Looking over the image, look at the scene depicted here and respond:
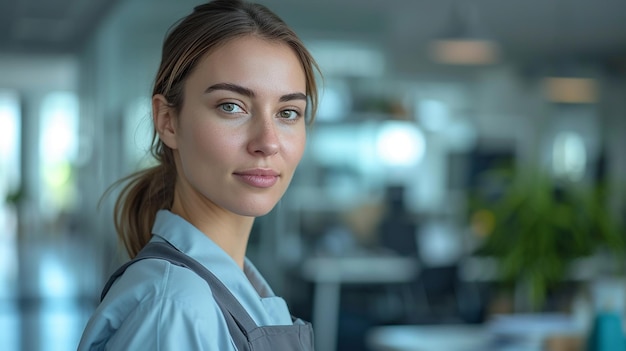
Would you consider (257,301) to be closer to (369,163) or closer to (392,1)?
(369,163)

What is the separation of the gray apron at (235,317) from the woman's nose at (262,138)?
0.58 feet

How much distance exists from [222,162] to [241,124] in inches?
2.4

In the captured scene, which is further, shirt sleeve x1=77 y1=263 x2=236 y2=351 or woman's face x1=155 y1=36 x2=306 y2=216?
woman's face x1=155 y1=36 x2=306 y2=216

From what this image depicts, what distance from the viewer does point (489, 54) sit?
1126 cm

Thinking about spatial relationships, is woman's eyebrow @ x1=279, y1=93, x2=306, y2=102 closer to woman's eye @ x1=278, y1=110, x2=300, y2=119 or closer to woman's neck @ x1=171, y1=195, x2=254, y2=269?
woman's eye @ x1=278, y1=110, x2=300, y2=119

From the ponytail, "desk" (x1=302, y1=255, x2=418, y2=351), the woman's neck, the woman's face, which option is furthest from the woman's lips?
"desk" (x1=302, y1=255, x2=418, y2=351)

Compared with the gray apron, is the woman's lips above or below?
above

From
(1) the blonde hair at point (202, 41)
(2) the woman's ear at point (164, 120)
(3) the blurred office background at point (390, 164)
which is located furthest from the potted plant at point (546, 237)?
(2) the woman's ear at point (164, 120)

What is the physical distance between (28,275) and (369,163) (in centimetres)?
620

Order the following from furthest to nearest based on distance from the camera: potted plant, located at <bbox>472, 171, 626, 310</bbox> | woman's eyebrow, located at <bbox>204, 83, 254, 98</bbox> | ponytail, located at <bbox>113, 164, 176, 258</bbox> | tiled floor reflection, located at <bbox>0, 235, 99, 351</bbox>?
tiled floor reflection, located at <bbox>0, 235, 99, 351</bbox> < potted plant, located at <bbox>472, 171, 626, 310</bbox> < ponytail, located at <bbox>113, 164, 176, 258</bbox> < woman's eyebrow, located at <bbox>204, 83, 254, 98</bbox>

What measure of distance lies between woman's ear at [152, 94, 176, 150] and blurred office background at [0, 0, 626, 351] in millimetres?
845

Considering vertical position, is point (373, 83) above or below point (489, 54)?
below

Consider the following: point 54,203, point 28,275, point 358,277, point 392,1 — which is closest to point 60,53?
point 28,275

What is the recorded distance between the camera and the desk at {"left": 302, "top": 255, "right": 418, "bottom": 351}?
6.70 m
